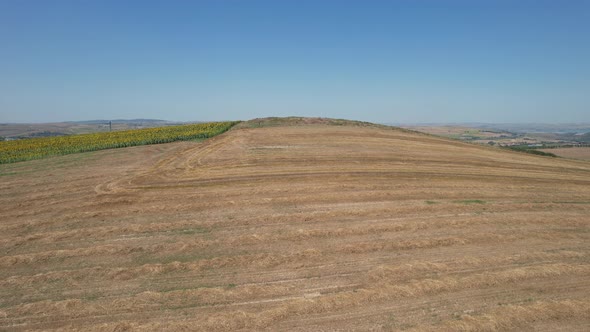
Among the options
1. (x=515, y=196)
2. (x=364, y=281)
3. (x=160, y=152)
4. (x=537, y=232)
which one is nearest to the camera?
(x=364, y=281)

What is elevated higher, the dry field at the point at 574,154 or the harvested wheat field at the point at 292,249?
the dry field at the point at 574,154

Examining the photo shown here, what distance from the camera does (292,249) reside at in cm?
1181

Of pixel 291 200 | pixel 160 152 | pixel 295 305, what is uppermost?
pixel 160 152

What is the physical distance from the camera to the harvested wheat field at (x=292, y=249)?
27.7 feet

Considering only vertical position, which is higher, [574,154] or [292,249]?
[574,154]

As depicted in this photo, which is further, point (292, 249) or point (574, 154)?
point (574, 154)

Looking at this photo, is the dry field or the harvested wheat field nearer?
the harvested wheat field

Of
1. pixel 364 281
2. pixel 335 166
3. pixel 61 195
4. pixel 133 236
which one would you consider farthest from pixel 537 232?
pixel 61 195

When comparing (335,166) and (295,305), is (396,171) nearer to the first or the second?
(335,166)

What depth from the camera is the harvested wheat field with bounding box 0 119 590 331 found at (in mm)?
8445

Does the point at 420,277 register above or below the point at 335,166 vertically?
below

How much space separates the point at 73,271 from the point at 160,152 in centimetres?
2063

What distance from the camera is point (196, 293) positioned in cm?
923

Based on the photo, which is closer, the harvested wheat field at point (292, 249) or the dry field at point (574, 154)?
the harvested wheat field at point (292, 249)
